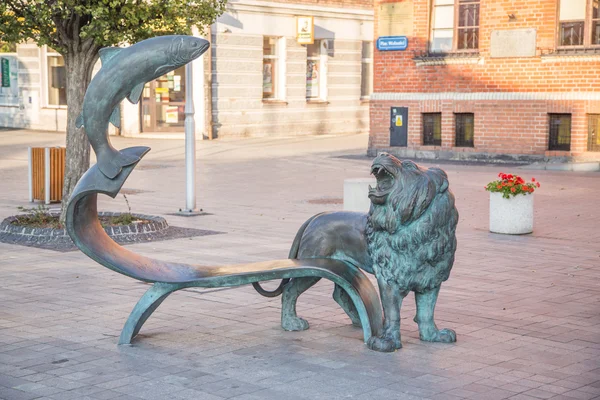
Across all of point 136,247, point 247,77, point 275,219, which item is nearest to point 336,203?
point 275,219

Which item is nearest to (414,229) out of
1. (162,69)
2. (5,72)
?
(162,69)

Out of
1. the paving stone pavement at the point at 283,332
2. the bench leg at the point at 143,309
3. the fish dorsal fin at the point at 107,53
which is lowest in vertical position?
the paving stone pavement at the point at 283,332

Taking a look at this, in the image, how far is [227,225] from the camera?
44.5 feet

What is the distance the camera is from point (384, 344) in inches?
270

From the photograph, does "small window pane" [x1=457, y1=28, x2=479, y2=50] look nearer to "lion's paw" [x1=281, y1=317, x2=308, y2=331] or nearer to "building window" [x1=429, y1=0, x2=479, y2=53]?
"building window" [x1=429, y1=0, x2=479, y2=53]

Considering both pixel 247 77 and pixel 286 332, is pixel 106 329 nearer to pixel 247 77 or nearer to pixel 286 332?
pixel 286 332

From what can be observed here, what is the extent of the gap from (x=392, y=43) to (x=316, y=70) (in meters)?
9.89

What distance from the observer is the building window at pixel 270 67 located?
1287 inches

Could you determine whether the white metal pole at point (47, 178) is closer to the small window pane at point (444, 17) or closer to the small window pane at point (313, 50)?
the small window pane at point (444, 17)

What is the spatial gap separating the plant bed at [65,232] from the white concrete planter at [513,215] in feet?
12.1

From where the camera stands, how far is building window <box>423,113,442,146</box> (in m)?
24.5

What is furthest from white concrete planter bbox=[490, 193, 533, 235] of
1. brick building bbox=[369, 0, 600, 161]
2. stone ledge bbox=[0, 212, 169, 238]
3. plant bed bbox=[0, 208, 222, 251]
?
brick building bbox=[369, 0, 600, 161]

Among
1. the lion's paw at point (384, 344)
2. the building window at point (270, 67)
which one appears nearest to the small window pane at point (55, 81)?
the building window at point (270, 67)

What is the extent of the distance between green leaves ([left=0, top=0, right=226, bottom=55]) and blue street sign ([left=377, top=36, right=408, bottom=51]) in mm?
12045
